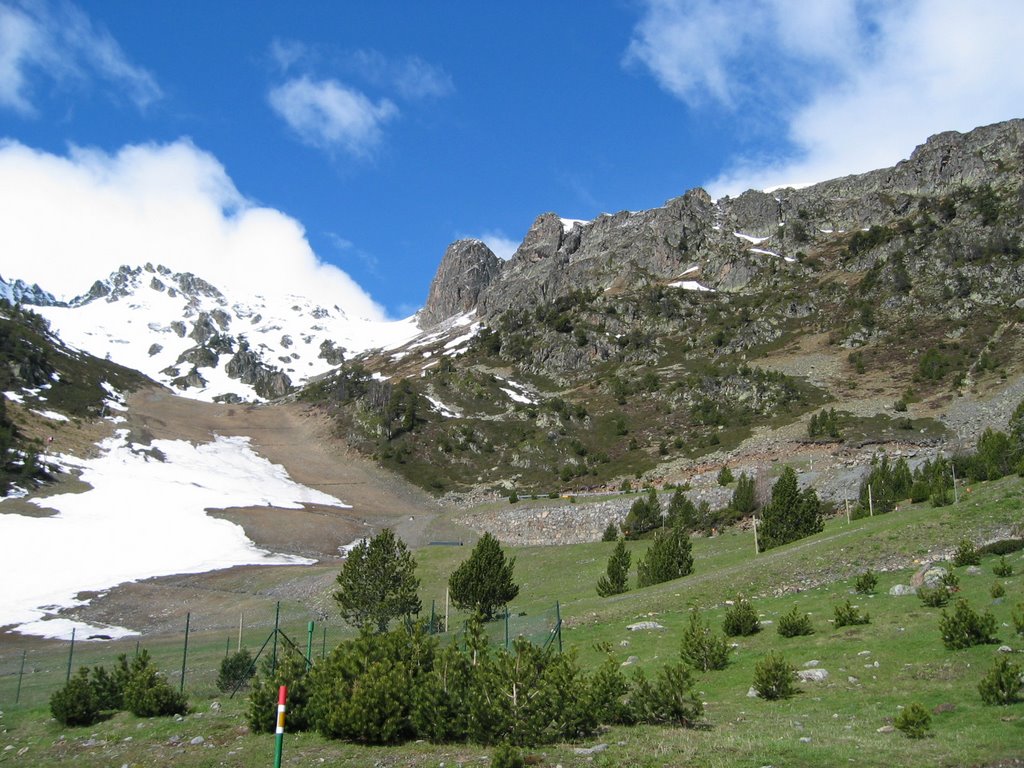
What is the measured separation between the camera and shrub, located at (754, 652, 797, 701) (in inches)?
596

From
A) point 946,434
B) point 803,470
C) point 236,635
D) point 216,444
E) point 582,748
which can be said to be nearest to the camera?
point 582,748

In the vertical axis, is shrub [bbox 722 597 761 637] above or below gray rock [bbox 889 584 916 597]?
below

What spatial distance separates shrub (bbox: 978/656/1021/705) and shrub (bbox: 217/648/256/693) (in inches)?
745

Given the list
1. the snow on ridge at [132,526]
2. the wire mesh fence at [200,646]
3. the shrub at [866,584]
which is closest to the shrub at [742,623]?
the shrub at [866,584]

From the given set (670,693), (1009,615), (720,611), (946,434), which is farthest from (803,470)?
(670,693)

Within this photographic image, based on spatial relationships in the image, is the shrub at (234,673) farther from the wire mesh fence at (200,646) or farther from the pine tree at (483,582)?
the pine tree at (483,582)

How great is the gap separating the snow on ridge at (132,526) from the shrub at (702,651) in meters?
38.2

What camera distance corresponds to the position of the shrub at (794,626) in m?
19.5

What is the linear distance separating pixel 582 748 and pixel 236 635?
97.5 feet

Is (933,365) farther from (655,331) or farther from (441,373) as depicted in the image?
(441,373)

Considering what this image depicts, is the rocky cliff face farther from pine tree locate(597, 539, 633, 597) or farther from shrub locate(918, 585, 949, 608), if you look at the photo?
shrub locate(918, 585, 949, 608)

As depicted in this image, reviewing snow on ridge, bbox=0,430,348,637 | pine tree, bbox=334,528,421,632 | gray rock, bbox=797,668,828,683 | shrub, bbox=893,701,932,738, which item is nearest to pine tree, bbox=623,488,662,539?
pine tree, bbox=334,528,421,632

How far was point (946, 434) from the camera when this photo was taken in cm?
6962

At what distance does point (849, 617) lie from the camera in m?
19.2
